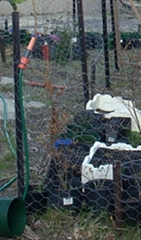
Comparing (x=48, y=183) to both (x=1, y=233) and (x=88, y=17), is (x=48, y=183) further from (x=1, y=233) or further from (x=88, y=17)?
(x=88, y=17)

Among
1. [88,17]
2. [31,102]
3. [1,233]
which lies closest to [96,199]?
[1,233]

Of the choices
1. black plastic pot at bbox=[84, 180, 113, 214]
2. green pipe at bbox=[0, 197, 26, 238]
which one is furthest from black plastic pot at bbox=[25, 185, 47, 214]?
black plastic pot at bbox=[84, 180, 113, 214]

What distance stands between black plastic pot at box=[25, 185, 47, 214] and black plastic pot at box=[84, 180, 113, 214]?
269 millimetres

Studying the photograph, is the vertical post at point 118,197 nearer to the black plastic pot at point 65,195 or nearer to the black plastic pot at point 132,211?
the black plastic pot at point 132,211

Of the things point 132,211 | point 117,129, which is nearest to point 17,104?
point 132,211

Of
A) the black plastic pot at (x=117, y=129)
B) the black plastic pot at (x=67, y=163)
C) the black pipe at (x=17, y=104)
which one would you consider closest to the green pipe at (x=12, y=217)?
the black pipe at (x=17, y=104)

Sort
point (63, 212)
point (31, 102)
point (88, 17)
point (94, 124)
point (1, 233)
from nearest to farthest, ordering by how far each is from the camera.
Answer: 1. point (1, 233)
2. point (63, 212)
3. point (94, 124)
4. point (31, 102)
5. point (88, 17)

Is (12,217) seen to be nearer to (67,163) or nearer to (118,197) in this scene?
(67,163)

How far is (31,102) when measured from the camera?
567 centimetres

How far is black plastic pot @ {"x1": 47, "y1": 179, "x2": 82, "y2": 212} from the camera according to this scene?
3.20 meters

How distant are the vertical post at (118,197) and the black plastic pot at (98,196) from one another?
115mm

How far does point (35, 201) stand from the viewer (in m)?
3.24

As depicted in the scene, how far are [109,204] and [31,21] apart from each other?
8.95 meters

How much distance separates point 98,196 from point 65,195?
0.20 m
